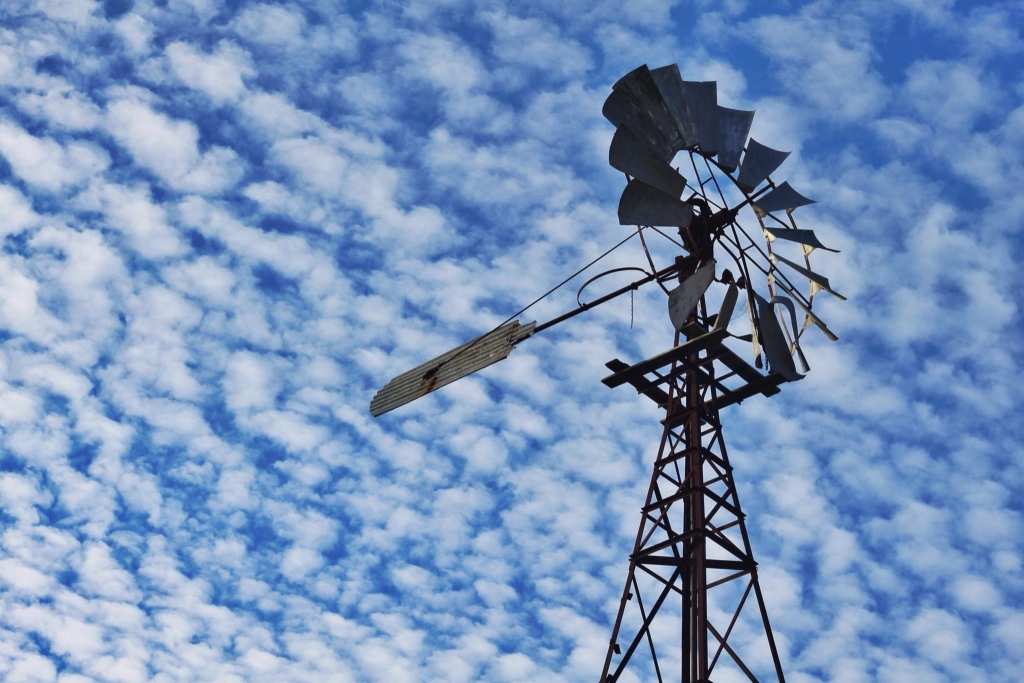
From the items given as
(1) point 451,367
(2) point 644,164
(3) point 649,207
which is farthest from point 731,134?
(1) point 451,367

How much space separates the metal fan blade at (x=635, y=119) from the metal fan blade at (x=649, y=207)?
1.88ft

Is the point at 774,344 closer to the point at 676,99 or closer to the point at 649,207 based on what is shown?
the point at 649,207

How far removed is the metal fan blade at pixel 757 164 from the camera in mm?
16109

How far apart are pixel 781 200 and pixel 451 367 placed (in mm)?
5315

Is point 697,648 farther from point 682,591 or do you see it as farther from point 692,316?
point 692,316

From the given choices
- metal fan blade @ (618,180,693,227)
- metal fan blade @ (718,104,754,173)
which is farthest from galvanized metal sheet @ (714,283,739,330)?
metal fan blade @ (718,104,754,173)

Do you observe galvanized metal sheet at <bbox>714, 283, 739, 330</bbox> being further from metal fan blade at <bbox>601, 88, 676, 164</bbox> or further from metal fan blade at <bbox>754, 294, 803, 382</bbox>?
metal fan blade at <bbox>601, 88, 676, 164</bbox>

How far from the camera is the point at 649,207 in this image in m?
15.3

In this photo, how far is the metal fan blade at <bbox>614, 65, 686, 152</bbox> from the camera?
15.7 metres

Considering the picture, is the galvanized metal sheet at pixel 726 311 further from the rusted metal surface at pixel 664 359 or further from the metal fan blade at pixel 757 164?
the metal fan blade at pixel 757 164

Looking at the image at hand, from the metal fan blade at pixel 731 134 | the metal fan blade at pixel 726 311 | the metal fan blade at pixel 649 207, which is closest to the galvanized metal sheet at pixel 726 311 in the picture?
the metal fan blade at pixel 726 311

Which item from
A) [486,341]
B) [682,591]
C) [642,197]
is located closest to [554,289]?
[486,341]

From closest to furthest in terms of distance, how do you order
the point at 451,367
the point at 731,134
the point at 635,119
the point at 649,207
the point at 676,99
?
the point at 649,207
the point at 635,119
the point at 676,99
the point at 731,134
the point at 451,367

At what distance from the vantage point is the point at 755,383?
14.6 m
